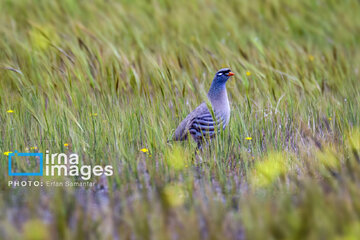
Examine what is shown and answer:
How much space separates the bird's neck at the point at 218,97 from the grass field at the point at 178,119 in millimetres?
191

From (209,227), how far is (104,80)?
311 centimetres

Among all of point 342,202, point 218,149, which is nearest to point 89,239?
point 342,202

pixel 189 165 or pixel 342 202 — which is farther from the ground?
pixel 189 165

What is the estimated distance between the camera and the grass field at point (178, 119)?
2811 mm

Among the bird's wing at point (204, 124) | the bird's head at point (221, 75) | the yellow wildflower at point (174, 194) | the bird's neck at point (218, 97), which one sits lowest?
the yellow wildflower at point (174, 194)

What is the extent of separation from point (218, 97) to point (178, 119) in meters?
0.51

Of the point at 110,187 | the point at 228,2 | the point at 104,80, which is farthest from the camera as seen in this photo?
the point at 228,2

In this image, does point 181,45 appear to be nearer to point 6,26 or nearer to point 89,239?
point 6,26

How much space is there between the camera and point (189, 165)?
13.0 feet
